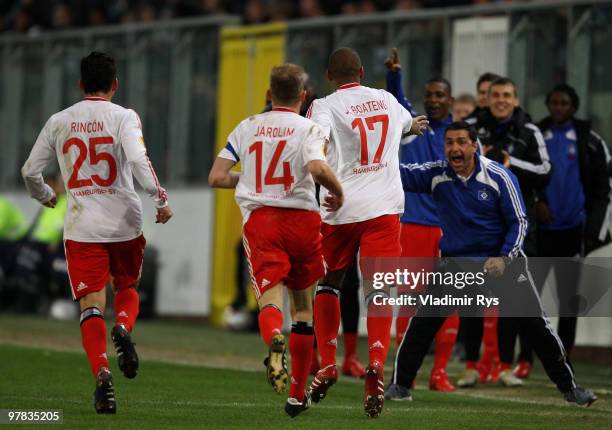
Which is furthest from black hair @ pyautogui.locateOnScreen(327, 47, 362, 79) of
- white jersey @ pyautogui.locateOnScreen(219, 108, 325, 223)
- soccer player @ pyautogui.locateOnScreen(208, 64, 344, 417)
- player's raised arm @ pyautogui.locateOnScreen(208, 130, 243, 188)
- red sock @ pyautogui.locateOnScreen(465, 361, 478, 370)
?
red sock @ pyautogui.locateOnScreen(465, 361, 478, 370)

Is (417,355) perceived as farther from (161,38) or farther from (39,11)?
(39,11)

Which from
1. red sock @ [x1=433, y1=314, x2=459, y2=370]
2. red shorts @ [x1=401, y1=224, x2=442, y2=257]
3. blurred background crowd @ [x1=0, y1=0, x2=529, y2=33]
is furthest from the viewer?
blurred background crowd @ [x1=0, y1=0, x2=529, y2=33]

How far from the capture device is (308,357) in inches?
360

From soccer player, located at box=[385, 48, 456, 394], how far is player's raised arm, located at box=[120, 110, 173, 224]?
10.3ft

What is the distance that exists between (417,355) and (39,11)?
15537mm

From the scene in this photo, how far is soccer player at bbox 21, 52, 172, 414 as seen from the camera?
9430 millimetres

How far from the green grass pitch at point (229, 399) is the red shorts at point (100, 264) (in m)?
0.79

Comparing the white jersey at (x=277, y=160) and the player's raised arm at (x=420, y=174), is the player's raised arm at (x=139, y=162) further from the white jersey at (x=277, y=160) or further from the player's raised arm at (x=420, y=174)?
the player's raised arm at (x=420, y=174)

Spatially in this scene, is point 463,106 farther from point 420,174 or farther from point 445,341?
point 420,174

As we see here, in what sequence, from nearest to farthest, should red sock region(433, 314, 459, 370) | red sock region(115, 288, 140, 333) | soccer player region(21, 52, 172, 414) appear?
soccer player region(21, 52, 172, 414) → red sock region(115, 288, 140, 333) → red sock region(433, 314, 459, 370)

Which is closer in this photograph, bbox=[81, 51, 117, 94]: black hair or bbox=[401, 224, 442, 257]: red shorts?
bbox=[81, 51, 117, 94]: black hair

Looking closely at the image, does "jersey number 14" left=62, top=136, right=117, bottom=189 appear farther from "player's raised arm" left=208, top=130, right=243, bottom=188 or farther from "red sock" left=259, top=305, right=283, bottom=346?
"red sock" left=259, top=305, right=283, bottom=346

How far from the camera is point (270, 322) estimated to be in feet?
29.1

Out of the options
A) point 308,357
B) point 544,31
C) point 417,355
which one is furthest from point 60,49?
point 308,357
